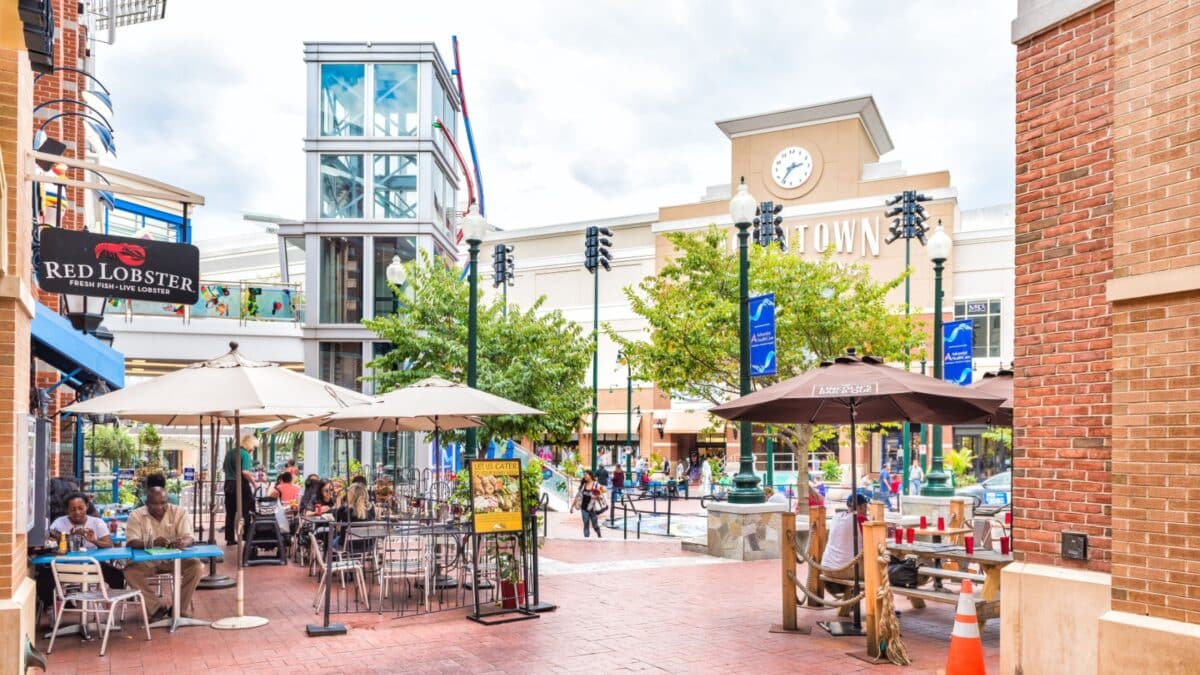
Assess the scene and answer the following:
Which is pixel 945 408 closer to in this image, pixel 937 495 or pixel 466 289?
pixel 937 495

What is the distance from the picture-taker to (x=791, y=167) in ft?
162

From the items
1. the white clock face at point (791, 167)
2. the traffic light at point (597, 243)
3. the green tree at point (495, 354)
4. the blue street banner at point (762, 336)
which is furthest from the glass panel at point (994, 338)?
the blue street banner at point (762, 336)

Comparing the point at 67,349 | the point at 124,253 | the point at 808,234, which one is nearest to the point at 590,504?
the point at 67,349

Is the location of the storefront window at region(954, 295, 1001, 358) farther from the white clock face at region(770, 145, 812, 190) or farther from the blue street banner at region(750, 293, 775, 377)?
the blue street banner at region(750, 293, 775, 377)

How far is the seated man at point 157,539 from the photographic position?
9547 mm

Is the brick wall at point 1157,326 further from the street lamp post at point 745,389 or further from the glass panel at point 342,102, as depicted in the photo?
the glass panel at point 342,102

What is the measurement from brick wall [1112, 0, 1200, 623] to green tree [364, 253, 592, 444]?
15197mm

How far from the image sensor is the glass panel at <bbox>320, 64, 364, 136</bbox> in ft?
93.2

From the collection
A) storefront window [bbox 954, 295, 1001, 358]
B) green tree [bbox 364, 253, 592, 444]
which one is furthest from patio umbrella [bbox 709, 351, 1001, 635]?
storefront window [bbox 954, 295, 1001, 358]

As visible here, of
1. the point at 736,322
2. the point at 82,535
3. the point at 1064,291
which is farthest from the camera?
the point at 736,322

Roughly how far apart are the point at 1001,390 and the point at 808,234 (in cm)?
3850

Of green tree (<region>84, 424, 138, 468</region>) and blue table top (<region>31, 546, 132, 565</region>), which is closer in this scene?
blue table top (<region>31, 546, 132, 565</region>)

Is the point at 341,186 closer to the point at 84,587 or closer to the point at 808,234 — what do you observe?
the point at 84,587

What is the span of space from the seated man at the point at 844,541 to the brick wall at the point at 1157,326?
312 cm
